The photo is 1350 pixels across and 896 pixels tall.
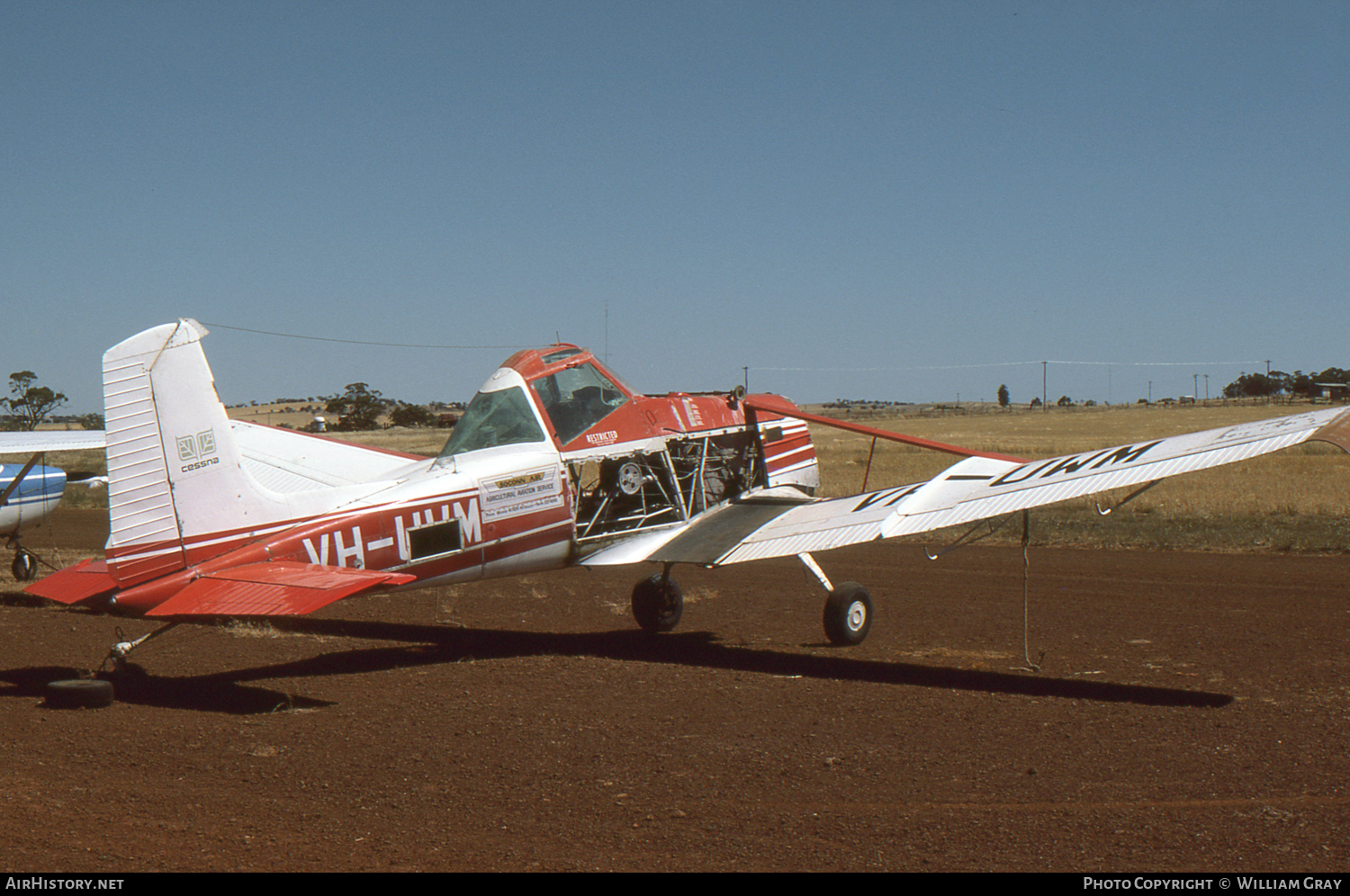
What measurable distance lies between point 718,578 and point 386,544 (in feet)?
26.1

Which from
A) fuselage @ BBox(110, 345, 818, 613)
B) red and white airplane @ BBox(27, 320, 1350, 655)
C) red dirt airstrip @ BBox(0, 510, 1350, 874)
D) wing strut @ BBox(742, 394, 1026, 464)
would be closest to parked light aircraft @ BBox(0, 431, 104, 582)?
red dirt airstrip @ BBox(0, 510, 1350, 874)

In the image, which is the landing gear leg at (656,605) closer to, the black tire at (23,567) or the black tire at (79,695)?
the black tire at (79,695)

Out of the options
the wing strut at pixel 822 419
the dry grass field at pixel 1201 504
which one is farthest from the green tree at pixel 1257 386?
the wing strut at pixel 822 419

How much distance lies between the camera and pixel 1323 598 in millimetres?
12414

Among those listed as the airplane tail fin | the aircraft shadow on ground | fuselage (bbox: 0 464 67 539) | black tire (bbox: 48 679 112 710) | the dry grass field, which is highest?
→ the airplane tail fin

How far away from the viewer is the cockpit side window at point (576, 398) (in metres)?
9.82

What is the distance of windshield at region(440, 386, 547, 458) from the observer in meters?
9.45

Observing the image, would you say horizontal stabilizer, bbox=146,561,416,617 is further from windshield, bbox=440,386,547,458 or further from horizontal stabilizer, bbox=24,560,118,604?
windshield, bbox=440,386,547,458

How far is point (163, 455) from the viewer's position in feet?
26.0

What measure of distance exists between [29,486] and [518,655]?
41.0ft

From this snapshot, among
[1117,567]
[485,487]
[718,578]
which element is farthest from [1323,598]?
[485,487]

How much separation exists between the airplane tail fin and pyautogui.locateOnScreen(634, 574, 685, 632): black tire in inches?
179

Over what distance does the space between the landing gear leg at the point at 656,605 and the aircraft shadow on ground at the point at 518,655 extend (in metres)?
0.19

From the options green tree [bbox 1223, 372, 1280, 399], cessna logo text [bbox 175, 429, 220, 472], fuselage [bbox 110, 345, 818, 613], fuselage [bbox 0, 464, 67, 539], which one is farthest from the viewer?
green tree [bbox 1223, 372, 1280, 399]
